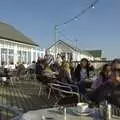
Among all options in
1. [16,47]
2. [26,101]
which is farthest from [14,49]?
[26,101]

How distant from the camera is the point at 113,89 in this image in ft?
13.0

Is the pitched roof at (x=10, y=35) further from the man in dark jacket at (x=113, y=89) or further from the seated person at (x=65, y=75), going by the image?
the man in dark jacket at (x=113, y=89)

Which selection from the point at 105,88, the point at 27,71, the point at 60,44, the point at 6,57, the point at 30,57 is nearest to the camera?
the point at 105,88

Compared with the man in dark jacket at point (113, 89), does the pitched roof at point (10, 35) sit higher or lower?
higher

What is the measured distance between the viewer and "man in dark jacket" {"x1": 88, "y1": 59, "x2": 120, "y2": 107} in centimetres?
389

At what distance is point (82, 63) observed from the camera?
9672mm

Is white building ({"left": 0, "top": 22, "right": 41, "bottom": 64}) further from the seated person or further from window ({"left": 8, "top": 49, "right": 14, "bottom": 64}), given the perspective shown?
the seated person

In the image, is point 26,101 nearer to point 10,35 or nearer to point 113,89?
point 113,89

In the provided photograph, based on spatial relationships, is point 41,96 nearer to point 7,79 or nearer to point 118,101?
point 7,79

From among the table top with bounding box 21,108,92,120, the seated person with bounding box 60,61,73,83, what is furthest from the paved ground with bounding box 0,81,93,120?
the table top with bounding box 21,108,92,120

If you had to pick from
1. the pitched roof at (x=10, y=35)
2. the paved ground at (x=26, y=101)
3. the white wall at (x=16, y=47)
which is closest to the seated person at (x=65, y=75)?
the paved ground at (x=26, y=101)

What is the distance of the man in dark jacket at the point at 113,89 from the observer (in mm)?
3886

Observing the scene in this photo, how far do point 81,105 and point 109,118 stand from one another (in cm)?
61

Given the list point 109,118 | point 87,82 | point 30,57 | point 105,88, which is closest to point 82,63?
point 87,82
